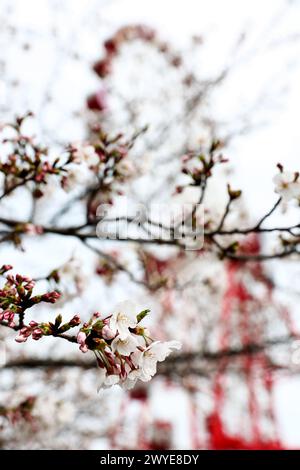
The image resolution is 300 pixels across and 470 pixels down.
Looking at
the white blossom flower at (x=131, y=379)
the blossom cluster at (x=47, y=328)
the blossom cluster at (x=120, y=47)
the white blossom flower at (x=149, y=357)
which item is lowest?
the white blossom flower at (x=131, y=379)

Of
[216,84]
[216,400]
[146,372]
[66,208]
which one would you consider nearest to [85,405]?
[216,400]

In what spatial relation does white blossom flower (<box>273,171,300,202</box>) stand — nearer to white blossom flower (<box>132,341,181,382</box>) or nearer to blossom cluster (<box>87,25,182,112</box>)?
white blossom flower (<box>132,341,181,382</box>)

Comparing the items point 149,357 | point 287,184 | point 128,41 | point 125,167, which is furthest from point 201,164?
point 128,41

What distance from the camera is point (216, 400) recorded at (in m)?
6.55

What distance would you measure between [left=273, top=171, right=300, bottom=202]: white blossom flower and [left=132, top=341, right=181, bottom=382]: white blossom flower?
2.94 feet

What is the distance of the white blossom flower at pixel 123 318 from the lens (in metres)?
1.19

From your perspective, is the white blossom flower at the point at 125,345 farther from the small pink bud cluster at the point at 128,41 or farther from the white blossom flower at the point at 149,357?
the small pink bud cluster at the point at 128,41

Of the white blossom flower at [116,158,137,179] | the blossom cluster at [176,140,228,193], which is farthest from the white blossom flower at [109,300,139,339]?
the white blossom flower at [116,158,137,179]

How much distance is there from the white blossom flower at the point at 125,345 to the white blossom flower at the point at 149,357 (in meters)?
0.05

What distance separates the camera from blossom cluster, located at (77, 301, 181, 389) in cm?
119

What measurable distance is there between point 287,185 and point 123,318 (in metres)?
1.00

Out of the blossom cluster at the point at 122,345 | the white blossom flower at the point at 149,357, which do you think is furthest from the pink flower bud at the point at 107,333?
the white blossom flower at the point at 149,357

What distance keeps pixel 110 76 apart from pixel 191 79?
1.23 meters

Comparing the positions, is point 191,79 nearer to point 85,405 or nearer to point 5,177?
point 5,177
